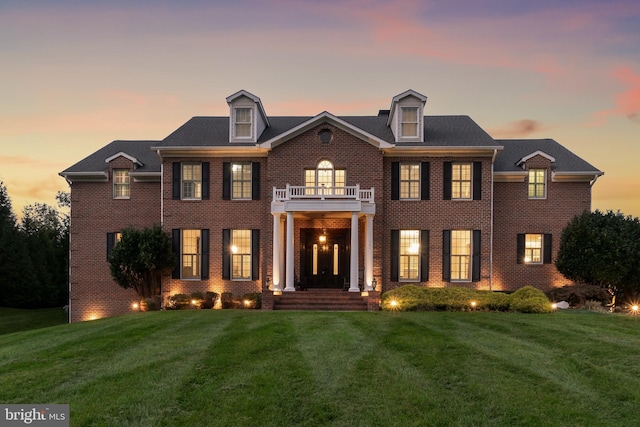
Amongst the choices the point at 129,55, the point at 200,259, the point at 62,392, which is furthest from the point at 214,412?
the point at 129,55

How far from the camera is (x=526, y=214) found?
75.8 ft

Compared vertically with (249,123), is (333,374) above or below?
below

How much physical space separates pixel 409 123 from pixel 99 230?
17381 millimetres

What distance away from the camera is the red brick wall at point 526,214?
22.9 meters

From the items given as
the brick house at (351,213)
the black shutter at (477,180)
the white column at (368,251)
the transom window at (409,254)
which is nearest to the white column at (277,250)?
the brick house at (351,213)

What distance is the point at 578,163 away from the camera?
2359cm

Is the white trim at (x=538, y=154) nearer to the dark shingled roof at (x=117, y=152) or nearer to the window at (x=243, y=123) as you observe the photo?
the window at (x=243, y=123)

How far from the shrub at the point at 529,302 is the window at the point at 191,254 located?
1462cm

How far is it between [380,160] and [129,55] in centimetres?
1525

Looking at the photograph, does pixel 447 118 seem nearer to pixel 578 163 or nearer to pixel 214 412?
pixel 578 163

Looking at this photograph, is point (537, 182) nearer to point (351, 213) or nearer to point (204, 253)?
point (351, 213)

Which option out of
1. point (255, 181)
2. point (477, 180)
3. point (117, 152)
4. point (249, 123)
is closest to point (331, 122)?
point (249, 123)

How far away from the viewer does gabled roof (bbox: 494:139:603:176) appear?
75.6 feet

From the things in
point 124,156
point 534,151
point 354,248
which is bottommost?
point 354,248
